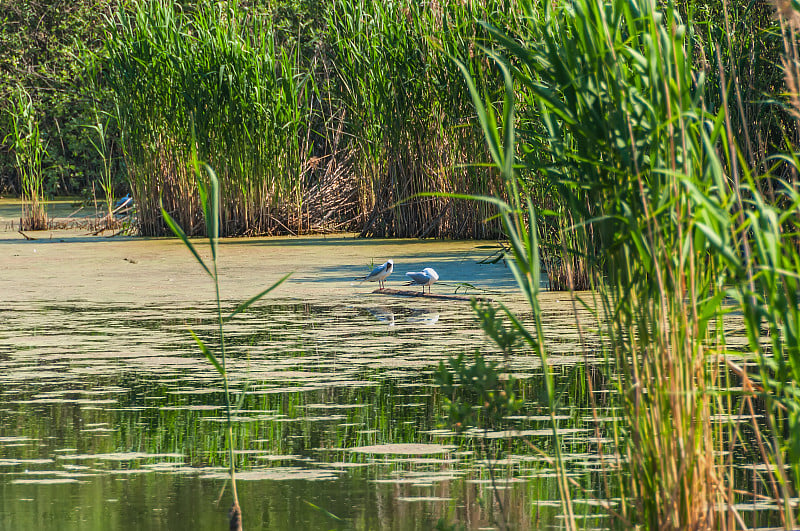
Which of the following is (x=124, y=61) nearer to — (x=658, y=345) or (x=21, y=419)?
(x=21, y=419)

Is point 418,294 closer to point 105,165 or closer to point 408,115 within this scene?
point 408,115

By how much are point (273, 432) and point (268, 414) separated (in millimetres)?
260

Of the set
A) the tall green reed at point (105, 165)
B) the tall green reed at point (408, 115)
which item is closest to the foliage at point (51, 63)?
the tall green reed at point (105, 165)

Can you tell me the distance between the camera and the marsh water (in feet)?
9.95

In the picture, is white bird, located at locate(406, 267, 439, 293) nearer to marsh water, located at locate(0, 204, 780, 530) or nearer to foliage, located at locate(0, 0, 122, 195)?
marsh water, located at locate(0, 204, 780, 530)

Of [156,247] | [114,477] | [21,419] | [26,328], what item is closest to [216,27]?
[156,247]

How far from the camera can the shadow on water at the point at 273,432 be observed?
118 inches

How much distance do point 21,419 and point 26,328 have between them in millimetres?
2161

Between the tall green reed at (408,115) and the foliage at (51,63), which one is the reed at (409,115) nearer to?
the tall green reed at (408,115)

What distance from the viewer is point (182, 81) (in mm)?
11133

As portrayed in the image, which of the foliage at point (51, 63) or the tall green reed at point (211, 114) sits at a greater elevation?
the foliage at point (51, 63)

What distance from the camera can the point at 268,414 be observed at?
4.11 metres

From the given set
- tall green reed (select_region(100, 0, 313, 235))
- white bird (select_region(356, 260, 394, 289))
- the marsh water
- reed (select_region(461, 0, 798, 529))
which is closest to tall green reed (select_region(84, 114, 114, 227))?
tall green reed (select_region(100, 0, 313, 235))

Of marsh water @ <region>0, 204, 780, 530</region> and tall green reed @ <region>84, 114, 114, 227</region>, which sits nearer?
marsh water @ <region>0, 204, 780, 530</region>
